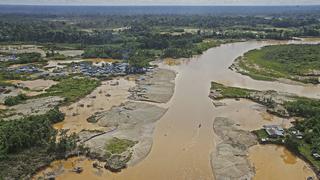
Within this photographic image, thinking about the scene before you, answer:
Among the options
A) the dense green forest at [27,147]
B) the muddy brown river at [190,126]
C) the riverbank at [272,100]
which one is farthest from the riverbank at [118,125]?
the riverbank at [272,100]

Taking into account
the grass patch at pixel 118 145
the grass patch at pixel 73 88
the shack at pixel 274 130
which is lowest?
the grass patch at pixel 118 145

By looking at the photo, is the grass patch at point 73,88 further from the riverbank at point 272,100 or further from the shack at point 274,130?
the shack at point 274,130

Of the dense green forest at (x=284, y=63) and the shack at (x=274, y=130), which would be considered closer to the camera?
the shack at (x=274, y=130)

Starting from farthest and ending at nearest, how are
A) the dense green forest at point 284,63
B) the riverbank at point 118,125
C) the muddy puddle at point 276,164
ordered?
1. the dense green forest at point 284,63
2. the riverbank at point 118,125
3. the muddy puddle at point 276,164

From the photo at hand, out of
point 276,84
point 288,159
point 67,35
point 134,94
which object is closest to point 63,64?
point 134,94

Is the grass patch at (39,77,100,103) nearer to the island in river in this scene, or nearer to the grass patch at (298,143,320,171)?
the island in river

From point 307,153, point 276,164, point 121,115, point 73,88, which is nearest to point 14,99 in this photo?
point 73,88

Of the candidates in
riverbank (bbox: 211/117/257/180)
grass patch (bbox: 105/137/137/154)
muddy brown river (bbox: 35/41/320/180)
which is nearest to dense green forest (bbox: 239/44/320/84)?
muddy brown river (bbox: 35/41/320/180)
